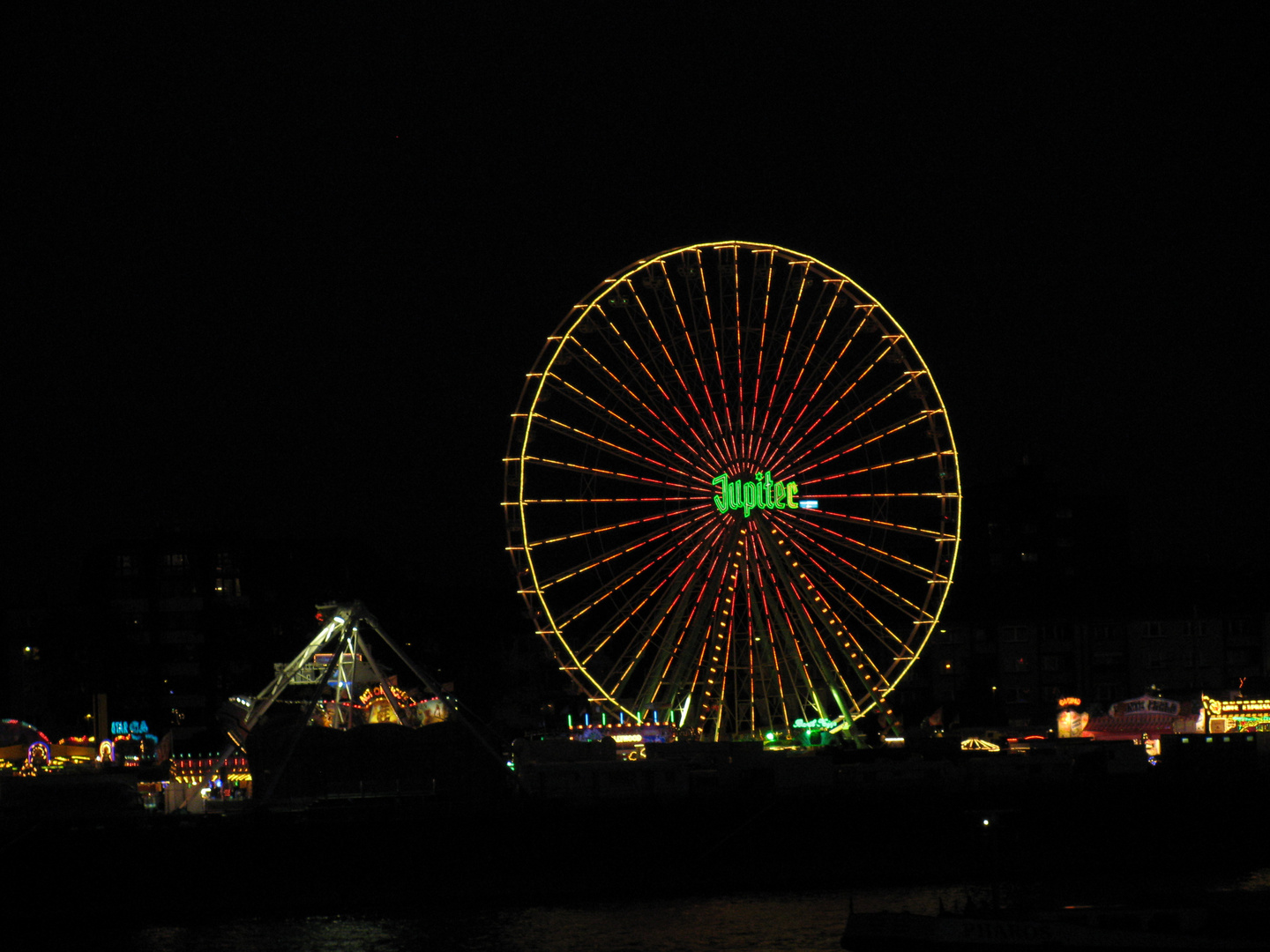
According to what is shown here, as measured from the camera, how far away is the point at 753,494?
60750 millimetres

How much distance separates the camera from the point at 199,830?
57531mm

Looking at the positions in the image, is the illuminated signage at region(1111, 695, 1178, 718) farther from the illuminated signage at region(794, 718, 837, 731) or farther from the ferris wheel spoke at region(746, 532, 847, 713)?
the ferris wheel spoke at region(746, 532, 847, 713)

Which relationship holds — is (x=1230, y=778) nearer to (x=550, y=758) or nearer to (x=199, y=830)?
(x=550, y=758)

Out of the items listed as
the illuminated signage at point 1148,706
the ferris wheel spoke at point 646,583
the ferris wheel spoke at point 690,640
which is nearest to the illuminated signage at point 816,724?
the ferris wheel spoke at point 690,640

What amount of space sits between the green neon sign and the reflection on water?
13835 millimetres

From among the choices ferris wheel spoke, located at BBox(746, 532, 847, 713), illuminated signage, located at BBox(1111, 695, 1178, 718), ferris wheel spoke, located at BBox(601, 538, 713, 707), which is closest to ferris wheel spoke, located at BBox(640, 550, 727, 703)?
ferris wheel spoke, located at BBox(601, 538, 713, 707)

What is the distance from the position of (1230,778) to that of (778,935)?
88.7 ft

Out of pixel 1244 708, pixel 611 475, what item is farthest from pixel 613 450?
pixel 1244 708

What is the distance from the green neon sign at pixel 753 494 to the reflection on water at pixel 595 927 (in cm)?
1384

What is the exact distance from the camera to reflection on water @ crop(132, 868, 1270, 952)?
46906 millimetres

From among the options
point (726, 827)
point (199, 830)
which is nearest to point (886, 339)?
point (726, 827)

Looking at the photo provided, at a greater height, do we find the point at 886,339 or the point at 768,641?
the point at 886,339

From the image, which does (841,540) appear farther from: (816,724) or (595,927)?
(595,927)

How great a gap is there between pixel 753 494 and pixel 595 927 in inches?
695
